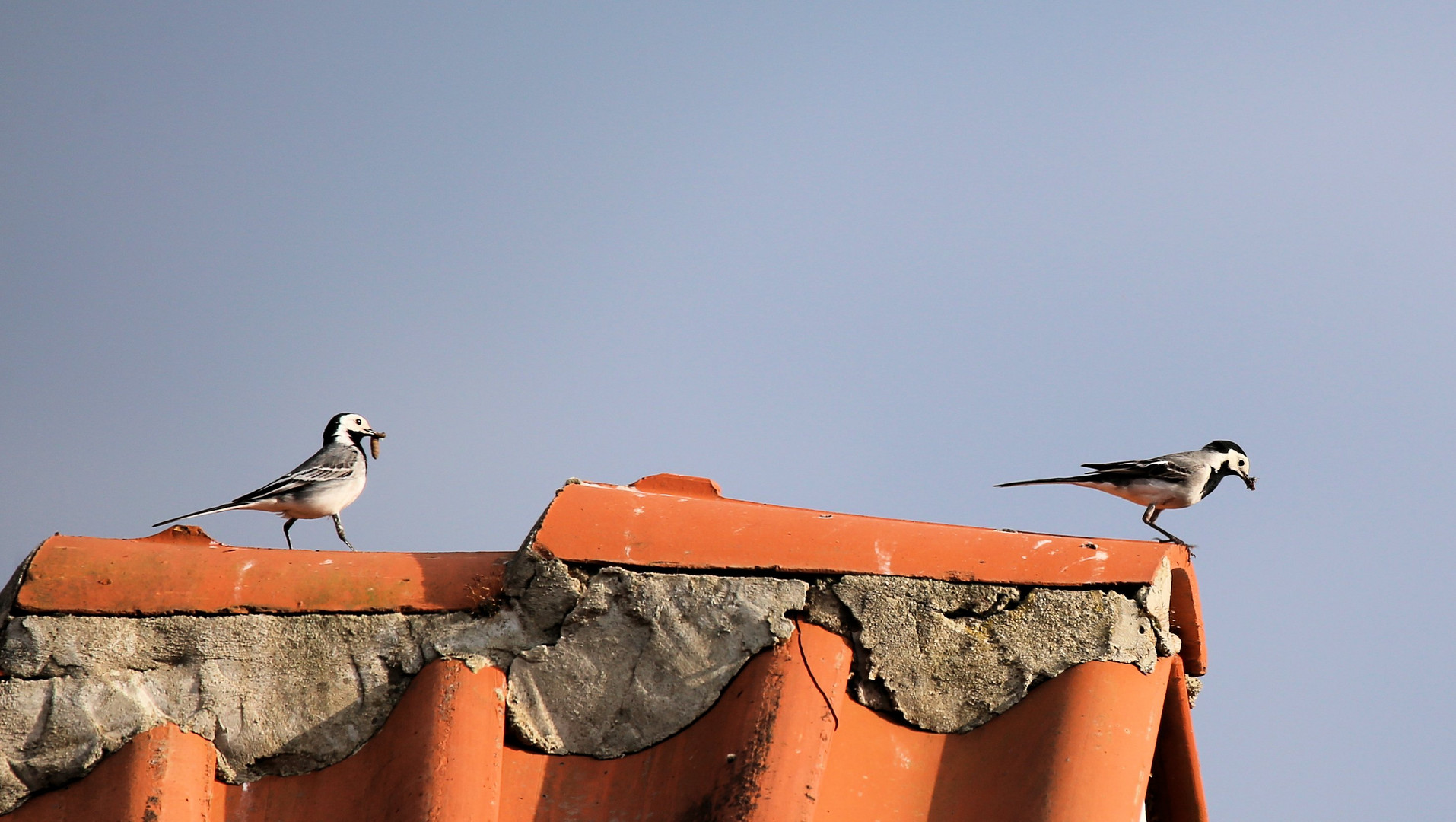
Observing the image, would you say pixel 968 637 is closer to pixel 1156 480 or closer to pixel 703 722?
pixel 703 722

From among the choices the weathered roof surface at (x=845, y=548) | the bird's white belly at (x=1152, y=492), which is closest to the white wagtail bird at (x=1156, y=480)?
the bird's white belly at (x=1152, y=492)

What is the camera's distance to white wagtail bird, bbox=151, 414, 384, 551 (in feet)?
27.5

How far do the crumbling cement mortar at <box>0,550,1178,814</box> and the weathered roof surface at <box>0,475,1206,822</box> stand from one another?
53 millimetres

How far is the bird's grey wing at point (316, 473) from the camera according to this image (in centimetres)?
834

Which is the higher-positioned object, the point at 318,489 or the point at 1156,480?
the point at 1156,480

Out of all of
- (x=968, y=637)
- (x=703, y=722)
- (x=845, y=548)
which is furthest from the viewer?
(x=845, y=548)

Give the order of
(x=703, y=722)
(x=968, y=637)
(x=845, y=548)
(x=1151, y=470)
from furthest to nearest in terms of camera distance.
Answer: (x=1151, y=470)
(x=845, y=548)
(x=968, y=637)
(x=703, y=722)

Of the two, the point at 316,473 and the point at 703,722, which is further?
the point at 316,473

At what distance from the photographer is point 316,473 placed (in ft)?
29.0

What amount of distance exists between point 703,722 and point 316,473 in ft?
18.8

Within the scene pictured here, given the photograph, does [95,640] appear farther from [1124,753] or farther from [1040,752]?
[1124,753]

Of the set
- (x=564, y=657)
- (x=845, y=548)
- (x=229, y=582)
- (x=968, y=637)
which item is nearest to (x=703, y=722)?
(x=564, y=657)

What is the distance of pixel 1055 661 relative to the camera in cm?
394

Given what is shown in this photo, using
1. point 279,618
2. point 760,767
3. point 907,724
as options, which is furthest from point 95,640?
point 907,724
